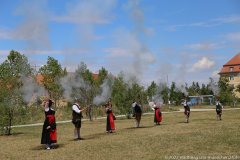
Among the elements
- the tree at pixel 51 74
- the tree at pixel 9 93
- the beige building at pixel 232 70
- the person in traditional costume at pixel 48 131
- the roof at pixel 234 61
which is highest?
the roof at pixel 234 61

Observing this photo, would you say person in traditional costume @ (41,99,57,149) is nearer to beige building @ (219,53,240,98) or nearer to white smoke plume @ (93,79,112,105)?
white smoke plume @ (93,79,112,105)

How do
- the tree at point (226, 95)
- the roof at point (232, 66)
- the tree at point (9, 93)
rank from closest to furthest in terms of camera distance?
the tree at point (9, 93) → the tree at point (226, 95) → the roof at point (232, 66)

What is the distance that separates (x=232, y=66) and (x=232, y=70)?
1309 mm

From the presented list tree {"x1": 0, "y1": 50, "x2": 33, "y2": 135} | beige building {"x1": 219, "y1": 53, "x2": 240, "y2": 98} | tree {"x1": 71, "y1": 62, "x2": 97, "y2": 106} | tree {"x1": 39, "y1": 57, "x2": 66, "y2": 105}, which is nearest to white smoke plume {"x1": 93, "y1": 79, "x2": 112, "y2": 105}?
tree {"x1": 71, "y1": 62, "x2": 97, "y2": 106}

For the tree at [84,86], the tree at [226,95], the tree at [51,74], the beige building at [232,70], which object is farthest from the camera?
the beige building at [232,70]

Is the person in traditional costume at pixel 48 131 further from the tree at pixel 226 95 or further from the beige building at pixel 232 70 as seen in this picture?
the beige building at pixel 232 70

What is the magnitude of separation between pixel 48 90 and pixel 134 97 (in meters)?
12.8

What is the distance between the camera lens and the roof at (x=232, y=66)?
103500 mm

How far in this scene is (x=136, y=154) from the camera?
43.5 feet

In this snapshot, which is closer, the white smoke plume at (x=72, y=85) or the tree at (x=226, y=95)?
the white smoke plume at (x=72, y=85)

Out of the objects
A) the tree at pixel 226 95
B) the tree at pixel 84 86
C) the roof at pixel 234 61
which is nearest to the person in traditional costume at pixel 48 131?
the tree at pixel 84 86

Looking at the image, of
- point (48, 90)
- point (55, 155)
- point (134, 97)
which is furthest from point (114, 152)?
point (48, 90)

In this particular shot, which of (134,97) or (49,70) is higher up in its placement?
(49,70)

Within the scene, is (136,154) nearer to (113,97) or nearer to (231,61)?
(113,97)
